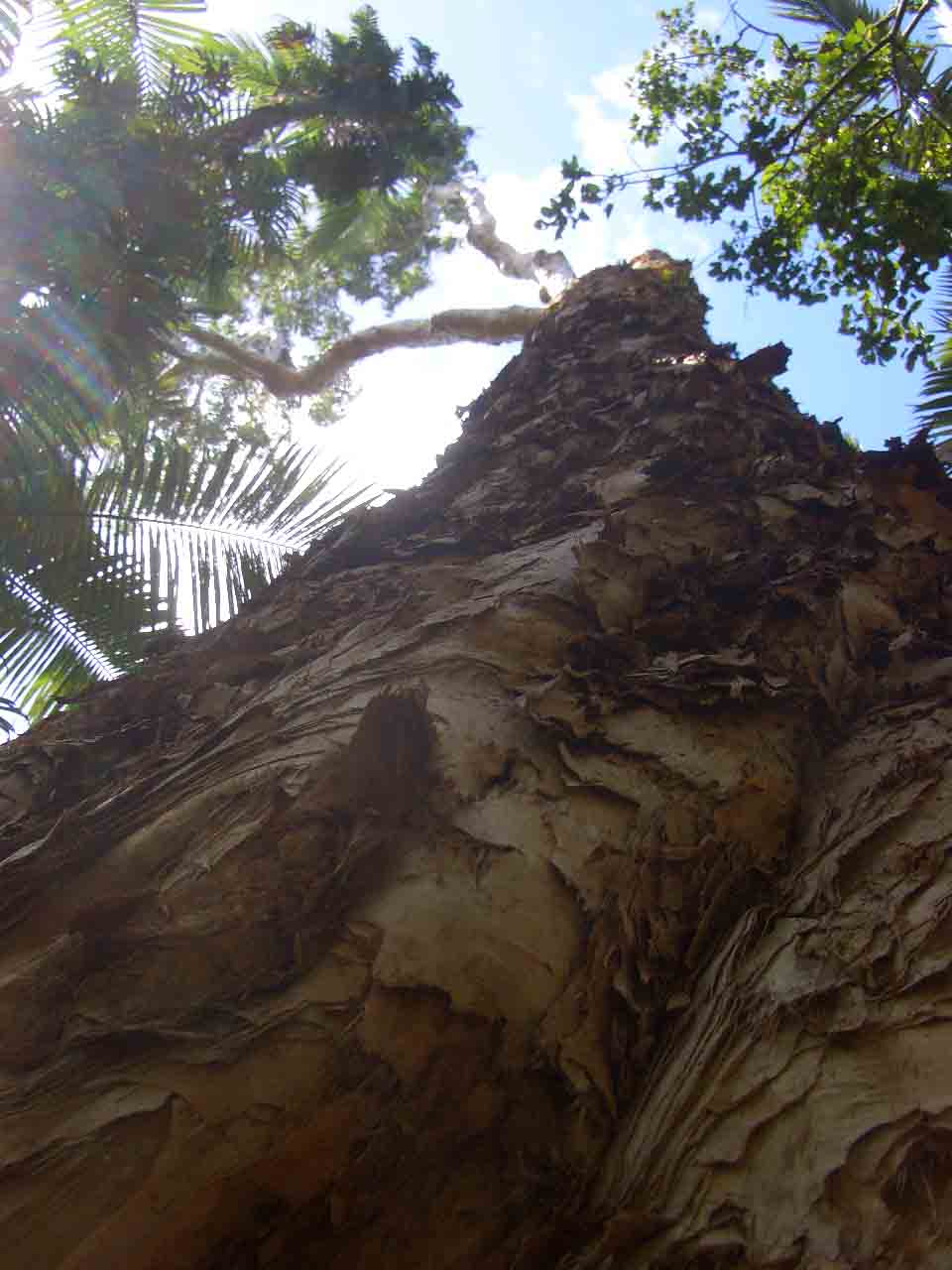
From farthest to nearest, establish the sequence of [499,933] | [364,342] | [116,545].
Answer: [364,342] → [116,545] → [499,933]

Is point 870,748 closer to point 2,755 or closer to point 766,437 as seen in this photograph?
point 766,437

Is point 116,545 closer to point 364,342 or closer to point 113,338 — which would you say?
point 113,338

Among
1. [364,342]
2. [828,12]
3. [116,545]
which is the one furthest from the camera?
[364,342]

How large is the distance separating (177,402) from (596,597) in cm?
576

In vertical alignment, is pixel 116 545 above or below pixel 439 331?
below

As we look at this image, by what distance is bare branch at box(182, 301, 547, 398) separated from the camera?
7363mm

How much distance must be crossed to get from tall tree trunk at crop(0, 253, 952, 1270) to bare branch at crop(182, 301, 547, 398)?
18.9ft

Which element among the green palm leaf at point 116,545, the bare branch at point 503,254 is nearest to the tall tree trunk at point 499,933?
the green palm leaf at point 116,545

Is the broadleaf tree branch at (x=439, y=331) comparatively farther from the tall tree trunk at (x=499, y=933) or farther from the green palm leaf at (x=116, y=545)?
the tall tree trunk at (x=499, y=933)

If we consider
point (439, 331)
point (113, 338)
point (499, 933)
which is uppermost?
point (439, 331)

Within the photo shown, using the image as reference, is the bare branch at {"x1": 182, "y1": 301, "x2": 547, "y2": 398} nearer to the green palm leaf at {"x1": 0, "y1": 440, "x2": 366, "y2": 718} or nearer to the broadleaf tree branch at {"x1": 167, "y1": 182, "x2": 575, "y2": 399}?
the broadleaf tree branch at {"x1": 167, "y1": 182, "x2": 575, "y2": 399}

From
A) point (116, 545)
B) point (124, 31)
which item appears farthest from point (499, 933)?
point (124, 31)

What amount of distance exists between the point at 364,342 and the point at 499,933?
837 cm

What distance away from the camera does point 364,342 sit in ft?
29.3
